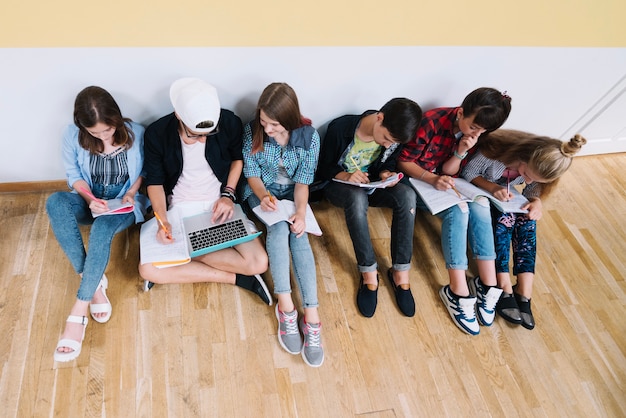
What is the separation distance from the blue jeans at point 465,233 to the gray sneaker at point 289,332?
77cm

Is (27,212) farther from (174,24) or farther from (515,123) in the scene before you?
(515,123)

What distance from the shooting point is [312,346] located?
162 centimetres

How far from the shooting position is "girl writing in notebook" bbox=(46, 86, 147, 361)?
1.50 meters

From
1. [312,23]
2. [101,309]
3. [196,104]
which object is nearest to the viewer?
[196,104]

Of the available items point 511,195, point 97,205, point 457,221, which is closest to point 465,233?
point 457,221

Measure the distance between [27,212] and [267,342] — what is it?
50.0 inches

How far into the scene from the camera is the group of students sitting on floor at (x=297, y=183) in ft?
4.94

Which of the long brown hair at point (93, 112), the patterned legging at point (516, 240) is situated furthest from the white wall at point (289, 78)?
the patterned legging at point (516, 240)

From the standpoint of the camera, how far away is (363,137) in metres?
1.69

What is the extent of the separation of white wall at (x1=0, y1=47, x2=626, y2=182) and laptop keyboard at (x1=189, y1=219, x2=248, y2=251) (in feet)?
1.64

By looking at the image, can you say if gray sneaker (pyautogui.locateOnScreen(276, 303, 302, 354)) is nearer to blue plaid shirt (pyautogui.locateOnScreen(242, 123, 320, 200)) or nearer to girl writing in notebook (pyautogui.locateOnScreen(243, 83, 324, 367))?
girl writing in notebook (pyautogui.locateOnScreen(243, 83, 324, 367))

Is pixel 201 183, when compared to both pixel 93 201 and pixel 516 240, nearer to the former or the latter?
pixel 93 201

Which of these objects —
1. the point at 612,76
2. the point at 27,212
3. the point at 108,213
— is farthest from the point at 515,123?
the point at 27,212

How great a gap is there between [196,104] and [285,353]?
1.02m
